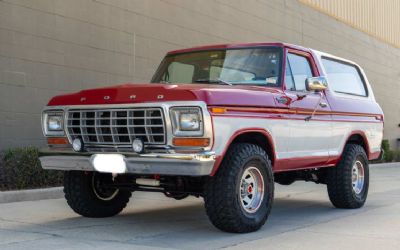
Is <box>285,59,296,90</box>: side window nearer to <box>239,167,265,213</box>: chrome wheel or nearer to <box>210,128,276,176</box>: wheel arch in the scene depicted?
<box>210,128,276,176</box>: wheel arch

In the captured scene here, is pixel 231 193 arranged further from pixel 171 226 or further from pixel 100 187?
pixel 100 187

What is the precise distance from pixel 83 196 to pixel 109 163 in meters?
1.13

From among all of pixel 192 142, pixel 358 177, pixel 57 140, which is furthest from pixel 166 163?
pixel 358 177

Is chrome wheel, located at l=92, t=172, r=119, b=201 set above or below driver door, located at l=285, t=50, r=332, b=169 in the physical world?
below

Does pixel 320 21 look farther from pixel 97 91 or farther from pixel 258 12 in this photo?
pixel 97 91

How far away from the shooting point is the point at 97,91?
614cm

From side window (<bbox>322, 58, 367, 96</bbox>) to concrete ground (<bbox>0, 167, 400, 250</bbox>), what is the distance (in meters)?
1.66

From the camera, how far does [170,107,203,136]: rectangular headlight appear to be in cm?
547

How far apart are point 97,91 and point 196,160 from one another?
1.43 metres

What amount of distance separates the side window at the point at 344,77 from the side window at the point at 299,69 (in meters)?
0.60

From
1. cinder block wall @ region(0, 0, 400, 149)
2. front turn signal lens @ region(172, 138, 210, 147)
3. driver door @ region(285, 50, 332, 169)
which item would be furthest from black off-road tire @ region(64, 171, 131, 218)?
cinder block wall @ region(0, 0, 400, 149)

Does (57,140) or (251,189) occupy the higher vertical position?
(57,140)

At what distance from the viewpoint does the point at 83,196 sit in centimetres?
675

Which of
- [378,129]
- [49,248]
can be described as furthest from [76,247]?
[378,129]
